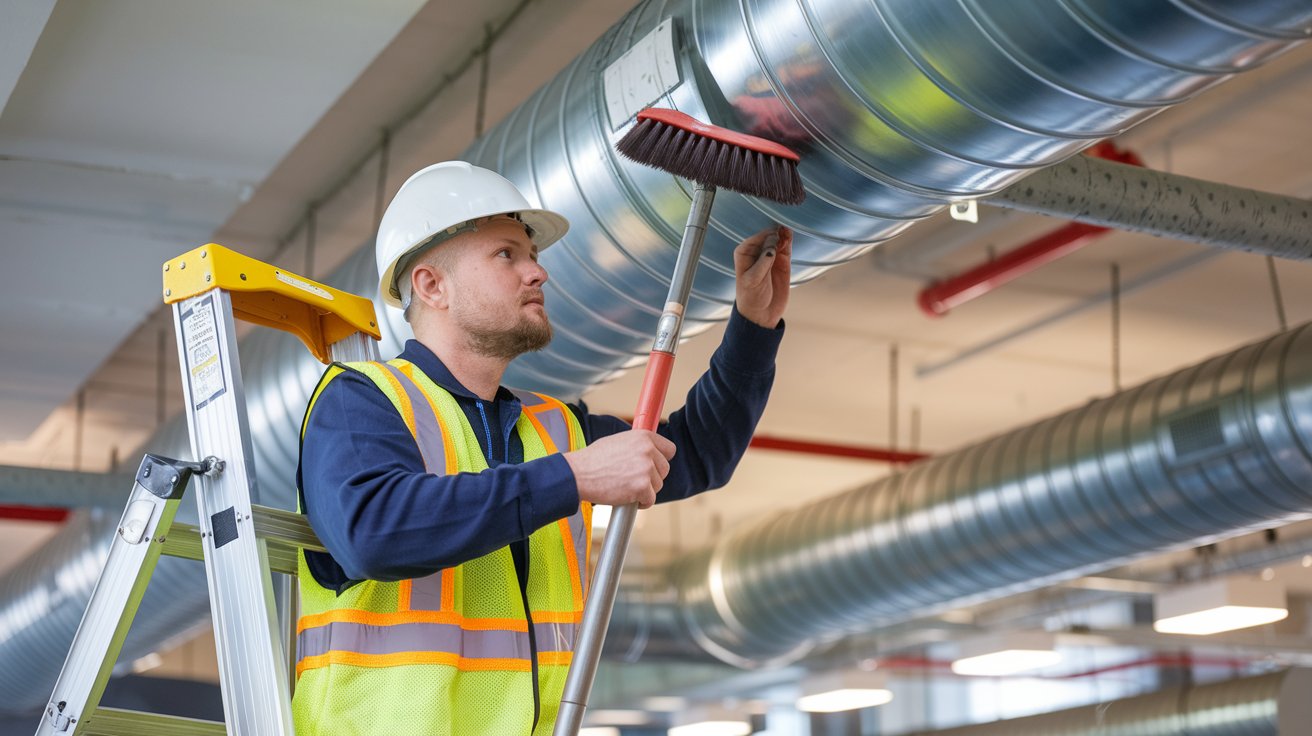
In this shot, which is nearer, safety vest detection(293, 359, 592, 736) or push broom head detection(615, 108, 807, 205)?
safety vest detection(293, 359, 592, 736)

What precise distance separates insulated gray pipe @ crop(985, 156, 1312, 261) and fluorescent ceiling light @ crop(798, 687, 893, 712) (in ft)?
14.7

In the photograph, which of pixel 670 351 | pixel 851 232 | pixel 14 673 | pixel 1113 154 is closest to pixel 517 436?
pixel 670 351

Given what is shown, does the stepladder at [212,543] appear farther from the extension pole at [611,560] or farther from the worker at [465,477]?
the extension pole at [611,560]

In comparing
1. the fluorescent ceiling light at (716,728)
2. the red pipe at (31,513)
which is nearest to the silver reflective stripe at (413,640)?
the red pipe at (31,513)

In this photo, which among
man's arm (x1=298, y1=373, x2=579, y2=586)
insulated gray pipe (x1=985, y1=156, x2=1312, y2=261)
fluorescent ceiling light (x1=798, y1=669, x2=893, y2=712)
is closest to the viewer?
man's arm (x1=298, y1=373, x2=579, y2=586)

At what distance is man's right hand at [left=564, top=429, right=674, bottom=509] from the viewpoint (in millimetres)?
1870

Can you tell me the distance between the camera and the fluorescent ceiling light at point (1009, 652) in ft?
23.3

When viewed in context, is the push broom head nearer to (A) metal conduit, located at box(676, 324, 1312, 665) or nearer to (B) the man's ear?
(B) the man's ear

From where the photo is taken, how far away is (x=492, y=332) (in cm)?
223

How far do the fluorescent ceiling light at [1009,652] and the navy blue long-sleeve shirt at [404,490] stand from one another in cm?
540

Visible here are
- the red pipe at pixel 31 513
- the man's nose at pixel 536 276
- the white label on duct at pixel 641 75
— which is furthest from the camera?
the red pipe at pixel 31 513

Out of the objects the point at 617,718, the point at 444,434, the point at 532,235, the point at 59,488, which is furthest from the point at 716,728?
the point at 444,434

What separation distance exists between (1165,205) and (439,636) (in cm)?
238

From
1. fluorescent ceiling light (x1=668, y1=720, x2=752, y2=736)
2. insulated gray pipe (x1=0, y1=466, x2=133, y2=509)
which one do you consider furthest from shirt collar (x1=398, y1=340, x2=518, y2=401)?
fluorescent ceiling light (x1=668, y1=720, x2=752, y2=736)
